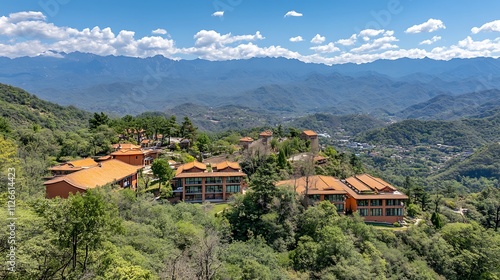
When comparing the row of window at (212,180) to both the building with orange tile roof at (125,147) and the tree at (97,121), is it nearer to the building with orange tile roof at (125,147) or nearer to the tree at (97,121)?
the building with orange tile roof at (125,147)

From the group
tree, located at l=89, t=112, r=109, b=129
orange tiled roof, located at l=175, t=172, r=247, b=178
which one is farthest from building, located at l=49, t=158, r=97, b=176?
tree, located at l=89, t=112, r=109, b=129

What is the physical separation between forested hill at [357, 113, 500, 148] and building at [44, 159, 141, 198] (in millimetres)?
156371

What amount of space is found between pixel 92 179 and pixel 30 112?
6418 cm

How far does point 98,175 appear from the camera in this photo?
2983cm

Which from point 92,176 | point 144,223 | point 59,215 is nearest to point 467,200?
point 144,223

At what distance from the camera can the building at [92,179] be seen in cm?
2667

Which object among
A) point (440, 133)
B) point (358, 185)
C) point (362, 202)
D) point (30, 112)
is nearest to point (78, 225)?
point (362, 202)

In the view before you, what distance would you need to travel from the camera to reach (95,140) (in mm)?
43469

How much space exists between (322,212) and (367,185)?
10.1 m

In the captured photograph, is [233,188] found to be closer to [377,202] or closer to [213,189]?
[213,189]

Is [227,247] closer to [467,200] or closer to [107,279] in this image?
[107,279]

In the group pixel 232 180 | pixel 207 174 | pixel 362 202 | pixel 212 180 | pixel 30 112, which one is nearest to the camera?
pixel 362 202

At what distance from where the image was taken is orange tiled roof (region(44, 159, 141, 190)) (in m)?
27.0

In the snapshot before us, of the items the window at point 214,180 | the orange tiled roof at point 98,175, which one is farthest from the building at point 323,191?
the orange tiled roof at point 98,175
